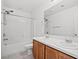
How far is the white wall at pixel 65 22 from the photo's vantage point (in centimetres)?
150

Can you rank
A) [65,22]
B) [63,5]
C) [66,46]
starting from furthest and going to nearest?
[63,5]
[65,22]
[66,46]

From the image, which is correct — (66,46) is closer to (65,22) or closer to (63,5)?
(65,22)

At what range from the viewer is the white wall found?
150 centimetres

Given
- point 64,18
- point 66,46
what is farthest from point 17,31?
point 66,46

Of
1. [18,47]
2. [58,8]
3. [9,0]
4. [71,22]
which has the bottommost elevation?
[18,47]

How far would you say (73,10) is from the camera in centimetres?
156

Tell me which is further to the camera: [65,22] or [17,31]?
[17,31]

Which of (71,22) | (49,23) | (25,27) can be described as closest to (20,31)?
(25,27)

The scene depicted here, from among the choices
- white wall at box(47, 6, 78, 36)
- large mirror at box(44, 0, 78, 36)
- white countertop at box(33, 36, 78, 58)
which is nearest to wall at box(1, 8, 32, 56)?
large mirror at box(44, 0, 78, 36)

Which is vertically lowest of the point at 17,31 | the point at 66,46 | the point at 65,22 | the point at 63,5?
the point at 66,46

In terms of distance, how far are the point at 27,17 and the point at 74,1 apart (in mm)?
2668

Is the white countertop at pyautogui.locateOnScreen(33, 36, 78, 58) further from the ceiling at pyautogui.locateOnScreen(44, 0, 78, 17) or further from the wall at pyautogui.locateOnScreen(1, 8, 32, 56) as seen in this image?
the wall at pyautogui.locateOnScreen(1, 8, 32, 56)

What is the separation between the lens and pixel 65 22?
176cm

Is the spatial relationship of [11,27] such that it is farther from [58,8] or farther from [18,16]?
[58,8]
